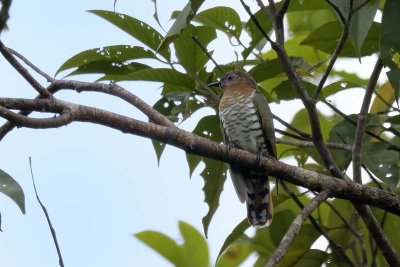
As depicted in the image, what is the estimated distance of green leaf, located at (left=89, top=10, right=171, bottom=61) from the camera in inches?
133

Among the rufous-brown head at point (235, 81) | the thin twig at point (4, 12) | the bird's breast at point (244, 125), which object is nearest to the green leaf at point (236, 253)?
the rufous-brown head at point (235, 81)

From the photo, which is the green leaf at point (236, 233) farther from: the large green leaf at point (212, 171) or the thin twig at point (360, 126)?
the thin twig at point (360, 126)

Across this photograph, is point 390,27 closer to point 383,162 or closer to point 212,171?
point 383,162

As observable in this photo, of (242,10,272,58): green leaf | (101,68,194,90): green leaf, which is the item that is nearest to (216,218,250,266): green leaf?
(101,68,194,90): green leaf

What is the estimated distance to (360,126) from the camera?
3064mm

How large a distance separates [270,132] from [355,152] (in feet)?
4.36

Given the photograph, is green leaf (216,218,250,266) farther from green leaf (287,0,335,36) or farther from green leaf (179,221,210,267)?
green leaf (287,0,335,36)

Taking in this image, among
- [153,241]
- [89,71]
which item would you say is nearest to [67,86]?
[89,71]

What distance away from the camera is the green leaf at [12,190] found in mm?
2465

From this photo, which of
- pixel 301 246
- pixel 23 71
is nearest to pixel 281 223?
pixel 301 246

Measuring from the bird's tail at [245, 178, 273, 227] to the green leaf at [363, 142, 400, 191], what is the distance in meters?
0.89

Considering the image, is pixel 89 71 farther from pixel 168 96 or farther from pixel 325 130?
pixel 325 130

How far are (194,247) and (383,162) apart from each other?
928 millimetres

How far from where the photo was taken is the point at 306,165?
390 cm
